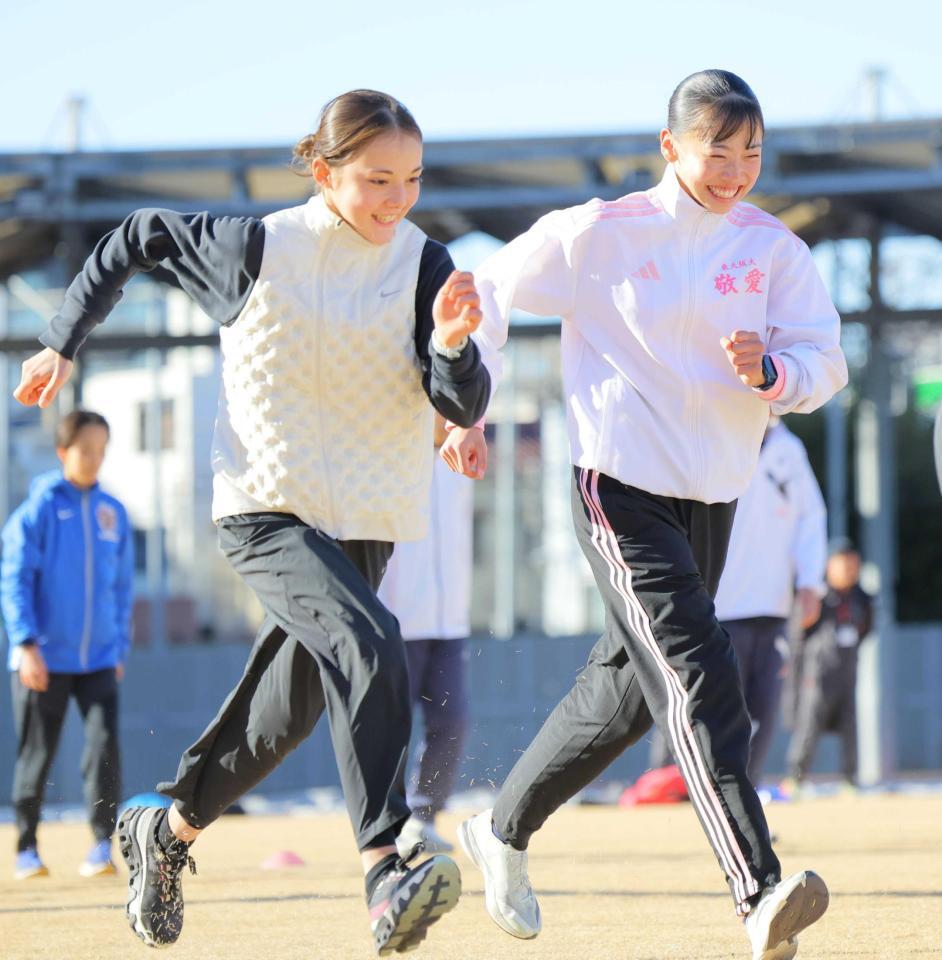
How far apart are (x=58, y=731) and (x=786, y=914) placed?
14.4 ft

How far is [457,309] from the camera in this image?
3.91 meters

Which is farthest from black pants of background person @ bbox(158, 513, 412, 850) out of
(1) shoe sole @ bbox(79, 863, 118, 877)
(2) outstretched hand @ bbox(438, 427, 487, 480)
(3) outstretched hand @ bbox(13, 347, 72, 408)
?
(1) shoe sole @ bbox(79, 863, 118, 877)

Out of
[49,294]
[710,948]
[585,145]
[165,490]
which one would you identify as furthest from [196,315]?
[710,948]

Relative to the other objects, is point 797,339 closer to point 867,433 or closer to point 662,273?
point 662,273

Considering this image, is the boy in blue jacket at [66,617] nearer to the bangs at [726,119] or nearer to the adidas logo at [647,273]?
the adidas logo at [647,273]

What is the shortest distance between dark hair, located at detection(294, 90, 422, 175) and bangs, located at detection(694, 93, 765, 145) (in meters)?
0.65

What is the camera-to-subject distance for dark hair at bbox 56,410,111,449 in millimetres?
7645

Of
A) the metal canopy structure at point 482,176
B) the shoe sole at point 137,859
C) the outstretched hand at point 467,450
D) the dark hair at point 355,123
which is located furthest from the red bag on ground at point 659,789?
the dark hair at point 355,123

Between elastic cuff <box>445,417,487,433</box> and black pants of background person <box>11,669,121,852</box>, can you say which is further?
black pants of background person <box>11,669,121,852</box>

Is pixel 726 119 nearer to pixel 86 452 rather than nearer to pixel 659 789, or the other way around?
pixel 86 452

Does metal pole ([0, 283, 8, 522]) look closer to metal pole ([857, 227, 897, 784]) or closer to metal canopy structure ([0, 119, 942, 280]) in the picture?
metal canopy structure ([0, 119, 942, 280])

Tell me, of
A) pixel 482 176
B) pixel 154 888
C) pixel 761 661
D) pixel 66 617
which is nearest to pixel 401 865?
pixel 154 888

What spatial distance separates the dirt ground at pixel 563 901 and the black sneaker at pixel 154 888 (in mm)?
270

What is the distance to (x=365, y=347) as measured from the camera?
420cm
